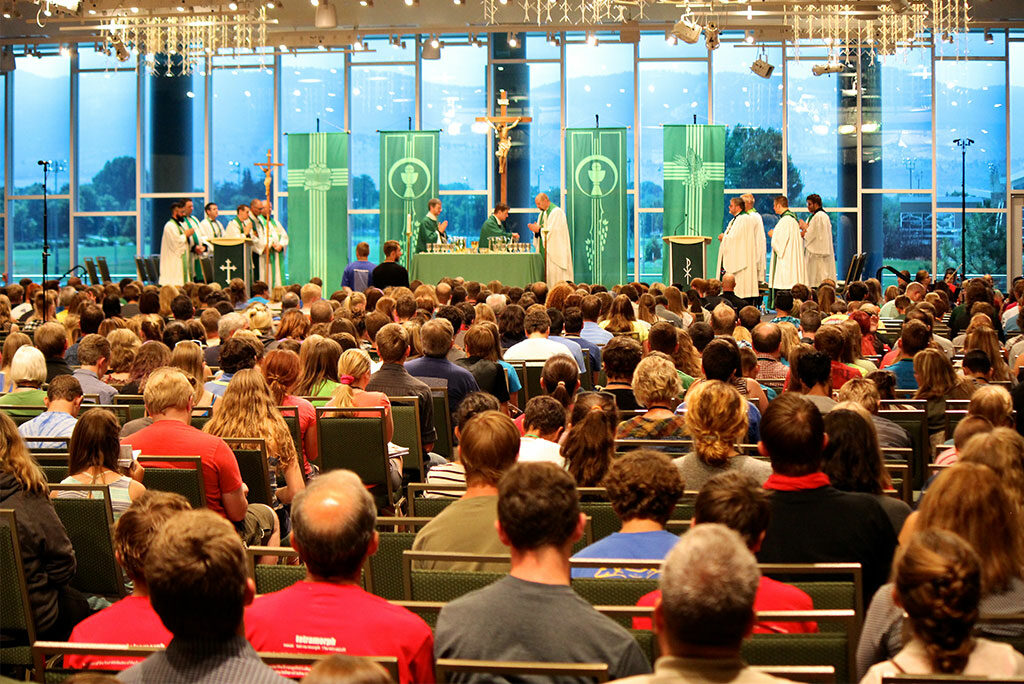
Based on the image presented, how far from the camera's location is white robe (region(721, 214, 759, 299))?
17.7m

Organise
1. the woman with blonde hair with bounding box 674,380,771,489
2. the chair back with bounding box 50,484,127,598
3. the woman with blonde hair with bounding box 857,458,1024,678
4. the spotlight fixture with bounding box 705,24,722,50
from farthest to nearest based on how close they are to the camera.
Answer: the spotlight fixture with bounding box 705,24,722,50
the woman with blonde hair with bounding box 674,380,771,489
the chair back with bounding box 50,484,127,598
the woman with blonde hair with bounding box 857,458,1024,678

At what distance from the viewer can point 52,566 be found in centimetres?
388

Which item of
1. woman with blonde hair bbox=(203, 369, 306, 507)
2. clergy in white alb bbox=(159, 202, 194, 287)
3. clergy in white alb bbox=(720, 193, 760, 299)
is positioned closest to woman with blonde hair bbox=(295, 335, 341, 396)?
woman with blonde hair bbox=(203, 369, 306, 507)

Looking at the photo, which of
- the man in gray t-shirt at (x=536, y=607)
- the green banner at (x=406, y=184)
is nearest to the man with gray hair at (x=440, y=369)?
the man in gray t-shirt at (x=536, y=607)

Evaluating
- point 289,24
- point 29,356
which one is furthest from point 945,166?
point 29,356

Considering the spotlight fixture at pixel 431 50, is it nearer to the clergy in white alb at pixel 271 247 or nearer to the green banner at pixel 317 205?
the green banner at pixel 317 205

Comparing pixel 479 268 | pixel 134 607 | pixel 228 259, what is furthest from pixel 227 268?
pixel 134 607

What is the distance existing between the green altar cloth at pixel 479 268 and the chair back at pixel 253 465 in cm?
1172

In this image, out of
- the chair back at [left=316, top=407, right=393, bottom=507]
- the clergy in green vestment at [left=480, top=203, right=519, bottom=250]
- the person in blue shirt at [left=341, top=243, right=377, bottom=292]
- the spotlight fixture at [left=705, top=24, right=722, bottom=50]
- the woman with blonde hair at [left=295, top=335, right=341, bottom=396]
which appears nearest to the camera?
the chair back at [left=316, top=407, right=393, bottom=507]

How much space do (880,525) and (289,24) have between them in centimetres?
1877

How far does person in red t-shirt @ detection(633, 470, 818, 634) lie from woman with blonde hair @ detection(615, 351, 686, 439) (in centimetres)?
214

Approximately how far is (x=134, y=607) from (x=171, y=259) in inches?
661

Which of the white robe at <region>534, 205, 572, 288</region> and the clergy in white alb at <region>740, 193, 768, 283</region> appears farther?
the white robe at <region>534, 205, 572, 288</region>

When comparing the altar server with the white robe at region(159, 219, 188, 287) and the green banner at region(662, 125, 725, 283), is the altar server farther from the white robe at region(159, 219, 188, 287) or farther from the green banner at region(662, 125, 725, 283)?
the white robe at region(159, 219, 188, 287)
